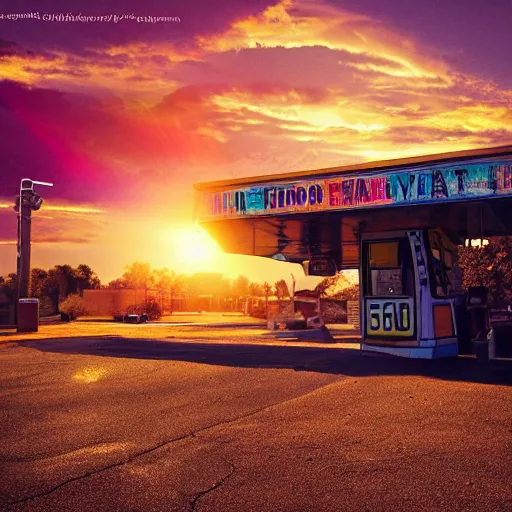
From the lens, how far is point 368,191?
42.1ft

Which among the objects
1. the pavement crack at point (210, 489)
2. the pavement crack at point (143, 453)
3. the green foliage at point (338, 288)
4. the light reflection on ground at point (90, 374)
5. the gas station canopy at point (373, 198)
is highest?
the gas station canopy at point (373, 198)

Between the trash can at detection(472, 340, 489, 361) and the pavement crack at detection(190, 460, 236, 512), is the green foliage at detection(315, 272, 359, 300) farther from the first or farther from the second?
the pavement crack at detection(190, 460, 236, 512)

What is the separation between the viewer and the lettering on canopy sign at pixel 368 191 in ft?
38.4

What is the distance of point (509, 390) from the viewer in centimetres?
791

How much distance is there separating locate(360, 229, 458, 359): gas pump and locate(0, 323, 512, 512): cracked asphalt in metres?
3.29

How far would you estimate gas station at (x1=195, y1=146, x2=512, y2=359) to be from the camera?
39.4ft

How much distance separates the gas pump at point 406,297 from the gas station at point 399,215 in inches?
0.9

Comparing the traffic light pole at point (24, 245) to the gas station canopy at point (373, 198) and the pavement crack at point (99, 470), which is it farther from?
the pavement crack at point (99, 470)

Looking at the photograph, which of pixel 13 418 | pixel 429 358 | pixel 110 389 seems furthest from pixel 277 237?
pixel 13 418

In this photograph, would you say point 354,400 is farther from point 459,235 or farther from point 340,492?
point 459,235

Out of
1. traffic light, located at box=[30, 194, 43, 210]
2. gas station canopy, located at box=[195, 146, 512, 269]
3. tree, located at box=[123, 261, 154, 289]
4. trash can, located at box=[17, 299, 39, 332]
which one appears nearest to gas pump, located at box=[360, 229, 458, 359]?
gas station canopy, located at box=[195, 146, 512, 269]

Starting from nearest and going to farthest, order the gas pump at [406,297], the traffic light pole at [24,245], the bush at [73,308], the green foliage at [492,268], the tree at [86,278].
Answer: the gas pump at [406,297] < the traffic light pole at [24,245] < the green foliage at [492,268] < the bush at [73,308] < the tree at [86,278]

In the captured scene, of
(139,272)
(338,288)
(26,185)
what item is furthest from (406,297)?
(139,272)

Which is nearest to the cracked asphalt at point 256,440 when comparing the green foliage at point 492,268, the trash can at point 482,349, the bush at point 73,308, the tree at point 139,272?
the trash can at point 482,349
